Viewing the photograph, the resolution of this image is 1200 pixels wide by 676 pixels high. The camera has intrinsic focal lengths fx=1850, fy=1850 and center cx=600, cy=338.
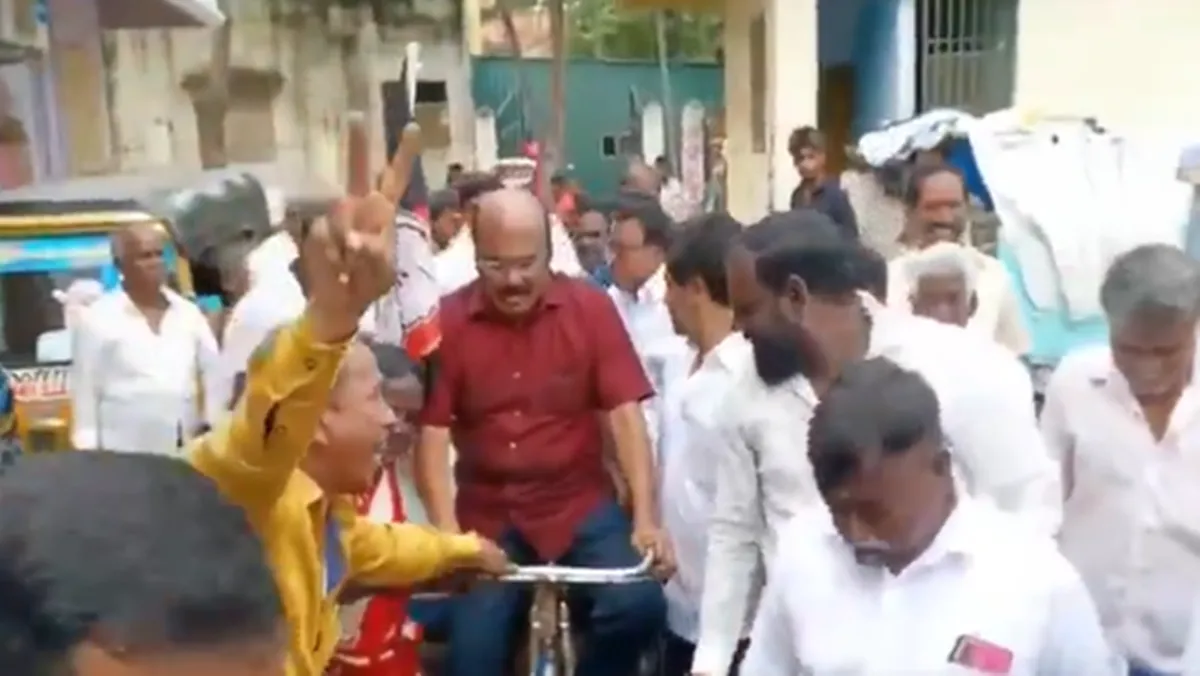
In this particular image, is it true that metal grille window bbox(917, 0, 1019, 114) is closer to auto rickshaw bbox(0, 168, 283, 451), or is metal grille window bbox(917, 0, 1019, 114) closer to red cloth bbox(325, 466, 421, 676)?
auto rickshaw bbox(0, 168, 283, 451)

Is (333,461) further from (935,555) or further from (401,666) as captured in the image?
(401,666)

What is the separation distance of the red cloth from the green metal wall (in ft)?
87.6

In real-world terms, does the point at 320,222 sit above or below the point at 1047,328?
above

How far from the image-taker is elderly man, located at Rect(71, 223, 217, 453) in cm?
727

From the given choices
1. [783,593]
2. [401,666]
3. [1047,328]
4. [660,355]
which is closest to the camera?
[783,593]

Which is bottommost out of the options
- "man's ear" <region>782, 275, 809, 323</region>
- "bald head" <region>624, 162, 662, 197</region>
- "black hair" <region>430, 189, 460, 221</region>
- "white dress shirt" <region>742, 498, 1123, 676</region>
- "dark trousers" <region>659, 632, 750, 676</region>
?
"dark trousers" <region>659, 632, 750, 676</region>

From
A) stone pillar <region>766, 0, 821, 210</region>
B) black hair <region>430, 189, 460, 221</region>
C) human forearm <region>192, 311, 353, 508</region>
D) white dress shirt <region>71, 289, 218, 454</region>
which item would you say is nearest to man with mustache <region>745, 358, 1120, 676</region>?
human forearm <region>192, 311, 353, 508</region>

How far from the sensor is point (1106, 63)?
1548 centimetres

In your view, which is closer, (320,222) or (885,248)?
(320,222)

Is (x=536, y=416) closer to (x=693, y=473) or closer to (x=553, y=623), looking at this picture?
(x=693, y=473)

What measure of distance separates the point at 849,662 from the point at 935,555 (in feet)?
0.78

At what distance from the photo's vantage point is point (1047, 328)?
830 cm

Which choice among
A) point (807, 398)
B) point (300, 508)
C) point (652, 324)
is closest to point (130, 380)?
point (652, 324)

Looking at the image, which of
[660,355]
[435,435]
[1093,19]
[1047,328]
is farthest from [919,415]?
[1093,19]
